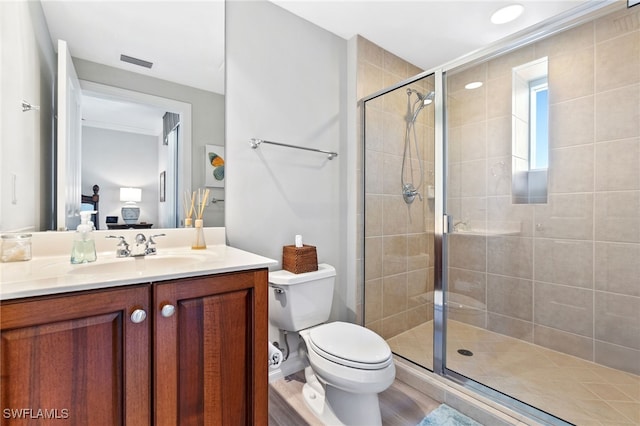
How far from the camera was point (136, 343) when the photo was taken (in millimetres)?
792

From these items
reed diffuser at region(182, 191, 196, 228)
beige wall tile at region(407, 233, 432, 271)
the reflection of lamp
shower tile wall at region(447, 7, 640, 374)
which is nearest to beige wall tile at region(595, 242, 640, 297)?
shower tile wall at region(447, 7, 640, 374)

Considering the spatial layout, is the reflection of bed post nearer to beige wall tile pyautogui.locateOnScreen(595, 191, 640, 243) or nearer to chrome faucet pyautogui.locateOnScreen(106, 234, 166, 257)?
chrome faucet pyautogui.locateOnScreen(106, 234, 166, 257)

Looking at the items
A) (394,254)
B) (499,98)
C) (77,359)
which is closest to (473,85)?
(499,98)

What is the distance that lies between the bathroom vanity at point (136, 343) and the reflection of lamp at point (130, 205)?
336 mm

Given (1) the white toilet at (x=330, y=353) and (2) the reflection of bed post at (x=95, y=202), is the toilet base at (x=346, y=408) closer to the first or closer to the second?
(1) the white toilet at (x=330, y=353)

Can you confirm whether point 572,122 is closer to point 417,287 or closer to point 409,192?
point 409,192

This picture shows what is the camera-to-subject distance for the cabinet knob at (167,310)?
826 millimetres

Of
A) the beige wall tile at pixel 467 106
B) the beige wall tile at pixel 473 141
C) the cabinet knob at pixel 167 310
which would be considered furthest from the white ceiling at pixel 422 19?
the cabinet knob at pixel 167 310

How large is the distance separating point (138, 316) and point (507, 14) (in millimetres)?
2459

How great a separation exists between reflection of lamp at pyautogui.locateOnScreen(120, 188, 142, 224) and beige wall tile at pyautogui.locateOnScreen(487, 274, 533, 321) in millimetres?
2280

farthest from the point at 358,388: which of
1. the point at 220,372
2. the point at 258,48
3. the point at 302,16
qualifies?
the point at 302,16

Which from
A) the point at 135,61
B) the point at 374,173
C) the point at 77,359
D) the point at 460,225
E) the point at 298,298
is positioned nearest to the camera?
the point at 77,359

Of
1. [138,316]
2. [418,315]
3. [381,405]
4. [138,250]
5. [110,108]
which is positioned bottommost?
[381,405]

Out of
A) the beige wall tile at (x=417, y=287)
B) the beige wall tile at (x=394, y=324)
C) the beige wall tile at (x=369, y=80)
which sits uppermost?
the beige wall tile at (x=369, y=80)
